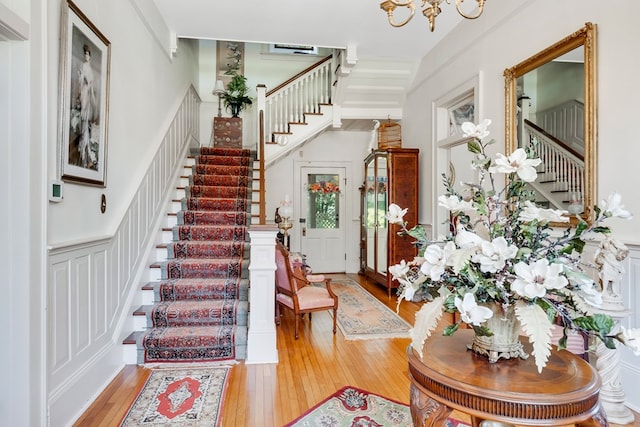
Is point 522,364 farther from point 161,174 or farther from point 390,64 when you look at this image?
point 390,64

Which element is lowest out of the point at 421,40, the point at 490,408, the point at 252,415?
the point at 252,415

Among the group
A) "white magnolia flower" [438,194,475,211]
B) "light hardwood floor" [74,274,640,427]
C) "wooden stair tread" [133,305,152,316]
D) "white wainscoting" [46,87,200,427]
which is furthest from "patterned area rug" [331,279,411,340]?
"white magnolia flower" [438,194,475,211]

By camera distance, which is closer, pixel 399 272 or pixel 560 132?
pixel 399 272

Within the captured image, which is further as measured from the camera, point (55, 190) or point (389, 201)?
point (389, 201)

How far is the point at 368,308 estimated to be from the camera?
→ 177 inches

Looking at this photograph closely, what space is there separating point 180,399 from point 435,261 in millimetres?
2089

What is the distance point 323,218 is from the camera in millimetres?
6953

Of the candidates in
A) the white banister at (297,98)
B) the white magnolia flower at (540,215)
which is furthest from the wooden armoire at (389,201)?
the white magnolia flower at (540,215)

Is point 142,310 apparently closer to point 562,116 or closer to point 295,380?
point 295,380

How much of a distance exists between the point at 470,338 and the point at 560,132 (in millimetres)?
2136

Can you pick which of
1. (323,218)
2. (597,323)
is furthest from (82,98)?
(323,218)

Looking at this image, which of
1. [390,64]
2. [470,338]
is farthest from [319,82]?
[470,338]

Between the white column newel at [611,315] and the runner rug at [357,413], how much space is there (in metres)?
0.89

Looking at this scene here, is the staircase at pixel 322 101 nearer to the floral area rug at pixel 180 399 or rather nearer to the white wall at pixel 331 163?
the white wall at pixel 331 163
